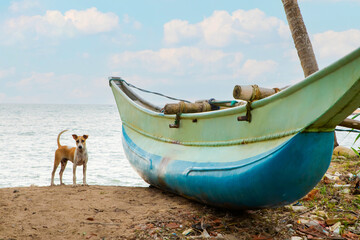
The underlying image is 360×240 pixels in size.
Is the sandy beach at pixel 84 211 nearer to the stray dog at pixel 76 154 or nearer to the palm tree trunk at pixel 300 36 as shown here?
the stray dog at pixel 76 154

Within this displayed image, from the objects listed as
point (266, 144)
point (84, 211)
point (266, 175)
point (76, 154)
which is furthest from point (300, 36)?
point (84, 211)

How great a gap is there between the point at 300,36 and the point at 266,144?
499 cm

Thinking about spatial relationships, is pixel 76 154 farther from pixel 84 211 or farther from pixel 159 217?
pixel 159 217

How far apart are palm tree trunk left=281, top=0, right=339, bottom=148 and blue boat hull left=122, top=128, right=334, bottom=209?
4544mm

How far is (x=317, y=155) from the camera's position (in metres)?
3.53

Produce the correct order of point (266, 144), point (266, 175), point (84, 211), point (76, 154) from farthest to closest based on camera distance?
point (76, 154), point (84, 211), point (266, 144), point (266, 175)

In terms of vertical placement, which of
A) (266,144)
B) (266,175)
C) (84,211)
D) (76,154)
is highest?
(266,144)

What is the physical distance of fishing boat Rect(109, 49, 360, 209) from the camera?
3191 mm

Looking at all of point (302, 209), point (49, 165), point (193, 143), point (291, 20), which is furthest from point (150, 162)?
point (49, 165)

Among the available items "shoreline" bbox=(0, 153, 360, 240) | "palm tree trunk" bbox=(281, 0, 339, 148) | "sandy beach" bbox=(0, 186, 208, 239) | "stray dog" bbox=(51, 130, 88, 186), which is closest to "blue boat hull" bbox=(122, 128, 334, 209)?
"shoreline" bbox=(0, 153, 360, 240)

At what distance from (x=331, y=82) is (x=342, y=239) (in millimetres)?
1994

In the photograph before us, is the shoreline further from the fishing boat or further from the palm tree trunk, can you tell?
the palm tree trunk

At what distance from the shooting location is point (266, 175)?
11.8 feet

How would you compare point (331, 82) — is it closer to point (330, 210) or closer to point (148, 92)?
point (330, 210)
